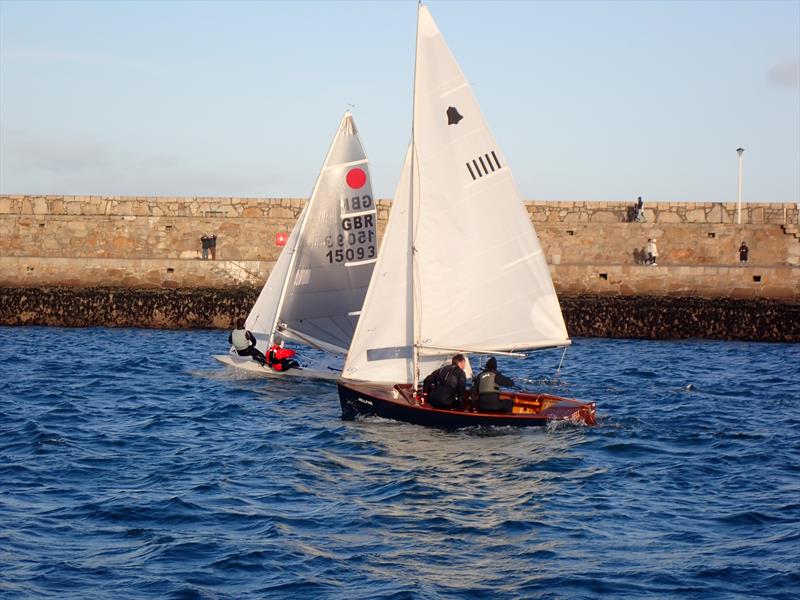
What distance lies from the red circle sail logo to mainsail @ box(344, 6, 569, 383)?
18.5ft

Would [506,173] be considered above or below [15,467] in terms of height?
above

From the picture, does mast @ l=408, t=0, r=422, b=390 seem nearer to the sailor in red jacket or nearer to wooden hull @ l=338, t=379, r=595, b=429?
wooden hull @ l=338, t=379, r=595, b=429

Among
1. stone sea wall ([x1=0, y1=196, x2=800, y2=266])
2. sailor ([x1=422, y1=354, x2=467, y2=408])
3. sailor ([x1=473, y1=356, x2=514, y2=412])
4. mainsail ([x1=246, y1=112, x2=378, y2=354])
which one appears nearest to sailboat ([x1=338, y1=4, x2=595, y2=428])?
sailor ([x1=422, y1=354, x2=467, y2=408])

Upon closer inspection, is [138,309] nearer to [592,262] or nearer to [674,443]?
[592,262]

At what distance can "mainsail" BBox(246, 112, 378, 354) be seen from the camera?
23359 mm

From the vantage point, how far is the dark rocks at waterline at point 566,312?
110ft

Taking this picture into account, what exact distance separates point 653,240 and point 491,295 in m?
20.0

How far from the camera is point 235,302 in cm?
3475

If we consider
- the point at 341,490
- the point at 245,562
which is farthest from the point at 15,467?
the point at 245,562

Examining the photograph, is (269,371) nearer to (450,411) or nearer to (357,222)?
(357,222)

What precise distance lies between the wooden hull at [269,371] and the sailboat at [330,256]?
0.05 meters

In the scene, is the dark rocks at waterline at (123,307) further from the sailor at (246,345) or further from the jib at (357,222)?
the jib at (357,222)

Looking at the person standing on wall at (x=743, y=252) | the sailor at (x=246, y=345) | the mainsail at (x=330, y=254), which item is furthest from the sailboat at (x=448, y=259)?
the person standing on wall at (x=743, y=252)

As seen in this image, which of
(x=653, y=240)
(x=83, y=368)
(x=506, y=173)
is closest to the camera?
(x=506, y=173)
